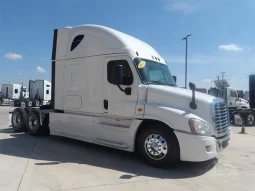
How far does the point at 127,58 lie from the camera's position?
6469mm

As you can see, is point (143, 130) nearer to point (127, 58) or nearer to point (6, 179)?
point (127, 58)

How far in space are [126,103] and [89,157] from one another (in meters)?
1.67

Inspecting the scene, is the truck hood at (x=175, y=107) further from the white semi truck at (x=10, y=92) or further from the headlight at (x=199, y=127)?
the white semi truck at (x=10, y=92)

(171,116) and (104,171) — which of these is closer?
(104,171)

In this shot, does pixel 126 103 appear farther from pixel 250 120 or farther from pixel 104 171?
pixel 250 120

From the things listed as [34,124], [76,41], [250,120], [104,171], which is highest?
→ [76,41]

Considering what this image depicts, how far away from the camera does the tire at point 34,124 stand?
30.3ft

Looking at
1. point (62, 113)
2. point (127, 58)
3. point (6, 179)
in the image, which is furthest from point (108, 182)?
point (62, 113)

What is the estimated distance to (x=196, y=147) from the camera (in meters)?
5.39

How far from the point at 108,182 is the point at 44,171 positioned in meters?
1.45

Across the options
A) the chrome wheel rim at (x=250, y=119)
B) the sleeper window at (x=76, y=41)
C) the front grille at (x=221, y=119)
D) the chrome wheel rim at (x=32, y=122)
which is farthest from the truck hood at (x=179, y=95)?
the chrome wheel rim at (x=250, y=119)

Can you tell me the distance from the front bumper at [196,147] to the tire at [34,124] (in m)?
5.56

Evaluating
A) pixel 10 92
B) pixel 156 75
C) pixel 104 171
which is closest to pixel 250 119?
pixel 156 75

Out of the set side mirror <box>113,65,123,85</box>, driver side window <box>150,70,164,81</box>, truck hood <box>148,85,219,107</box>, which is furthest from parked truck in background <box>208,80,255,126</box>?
side mirror <box>113,65,123,85</box>
